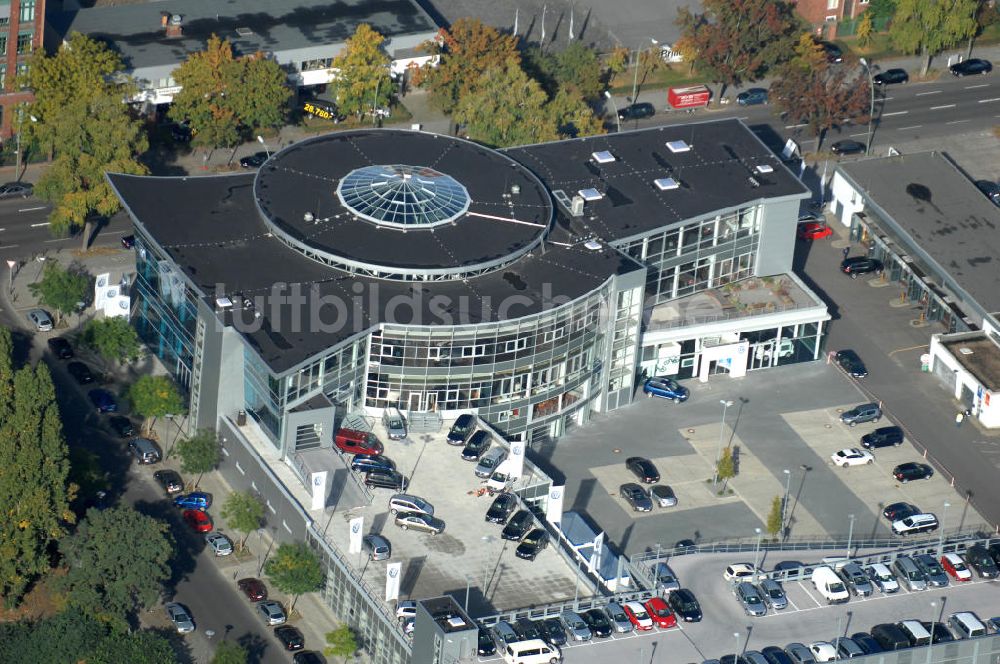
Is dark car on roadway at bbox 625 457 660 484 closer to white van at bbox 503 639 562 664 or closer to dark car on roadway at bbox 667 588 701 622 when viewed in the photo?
Result: dark car on roadway at bbox 667 588 701 622

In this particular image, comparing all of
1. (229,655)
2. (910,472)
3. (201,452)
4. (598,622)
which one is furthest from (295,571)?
(910,472)

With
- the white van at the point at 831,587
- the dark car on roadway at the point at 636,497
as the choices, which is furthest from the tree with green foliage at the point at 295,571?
the white van at the point at 831,587

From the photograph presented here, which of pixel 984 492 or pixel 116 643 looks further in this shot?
pixel 984 492

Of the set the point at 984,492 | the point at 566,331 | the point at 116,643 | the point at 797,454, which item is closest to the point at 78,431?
the point at 116,643

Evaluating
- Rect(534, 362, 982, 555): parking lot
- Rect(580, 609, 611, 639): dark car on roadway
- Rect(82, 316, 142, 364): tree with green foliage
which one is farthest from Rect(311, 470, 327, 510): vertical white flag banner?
Rect(82, 316, 142, 364): tree with green foliage

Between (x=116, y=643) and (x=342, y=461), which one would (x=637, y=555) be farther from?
(x=116, y=643)

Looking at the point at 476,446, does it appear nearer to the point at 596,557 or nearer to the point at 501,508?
the point at 501,508

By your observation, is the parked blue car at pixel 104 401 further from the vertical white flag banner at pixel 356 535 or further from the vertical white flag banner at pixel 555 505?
the vertical white flag banner at pixel 555 505
